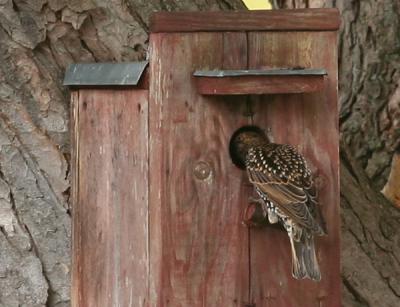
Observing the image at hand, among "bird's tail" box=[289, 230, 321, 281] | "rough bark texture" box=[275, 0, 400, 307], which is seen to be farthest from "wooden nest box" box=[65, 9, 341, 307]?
"rough bark texture" box=[275, 0, 400, 307]

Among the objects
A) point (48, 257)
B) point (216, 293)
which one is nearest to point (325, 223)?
point (216, 293)

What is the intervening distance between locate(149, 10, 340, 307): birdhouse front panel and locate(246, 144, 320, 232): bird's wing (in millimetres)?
84

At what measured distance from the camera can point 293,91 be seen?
4918mm

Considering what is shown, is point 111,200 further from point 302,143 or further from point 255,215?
point 302,143

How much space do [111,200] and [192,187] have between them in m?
0.43

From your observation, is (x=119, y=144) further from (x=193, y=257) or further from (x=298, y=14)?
(x=298, y=14)

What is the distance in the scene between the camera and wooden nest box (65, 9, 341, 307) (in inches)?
196

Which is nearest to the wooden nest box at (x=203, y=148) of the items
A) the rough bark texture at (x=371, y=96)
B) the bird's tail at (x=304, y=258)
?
the bird's tail at (x=304, y=258)

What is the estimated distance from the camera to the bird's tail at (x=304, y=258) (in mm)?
4984

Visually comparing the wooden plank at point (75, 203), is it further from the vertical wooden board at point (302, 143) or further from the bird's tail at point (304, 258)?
the bird's tail at point (304, 258)

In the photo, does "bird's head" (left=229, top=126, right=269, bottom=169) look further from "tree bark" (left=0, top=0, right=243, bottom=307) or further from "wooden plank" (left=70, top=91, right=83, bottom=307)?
"tree bark" (left=0, top=0, right=243, bottom=307)

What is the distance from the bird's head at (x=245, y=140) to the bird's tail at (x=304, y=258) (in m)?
0.42

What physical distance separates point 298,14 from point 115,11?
110cm

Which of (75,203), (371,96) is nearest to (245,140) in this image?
(75,203)
